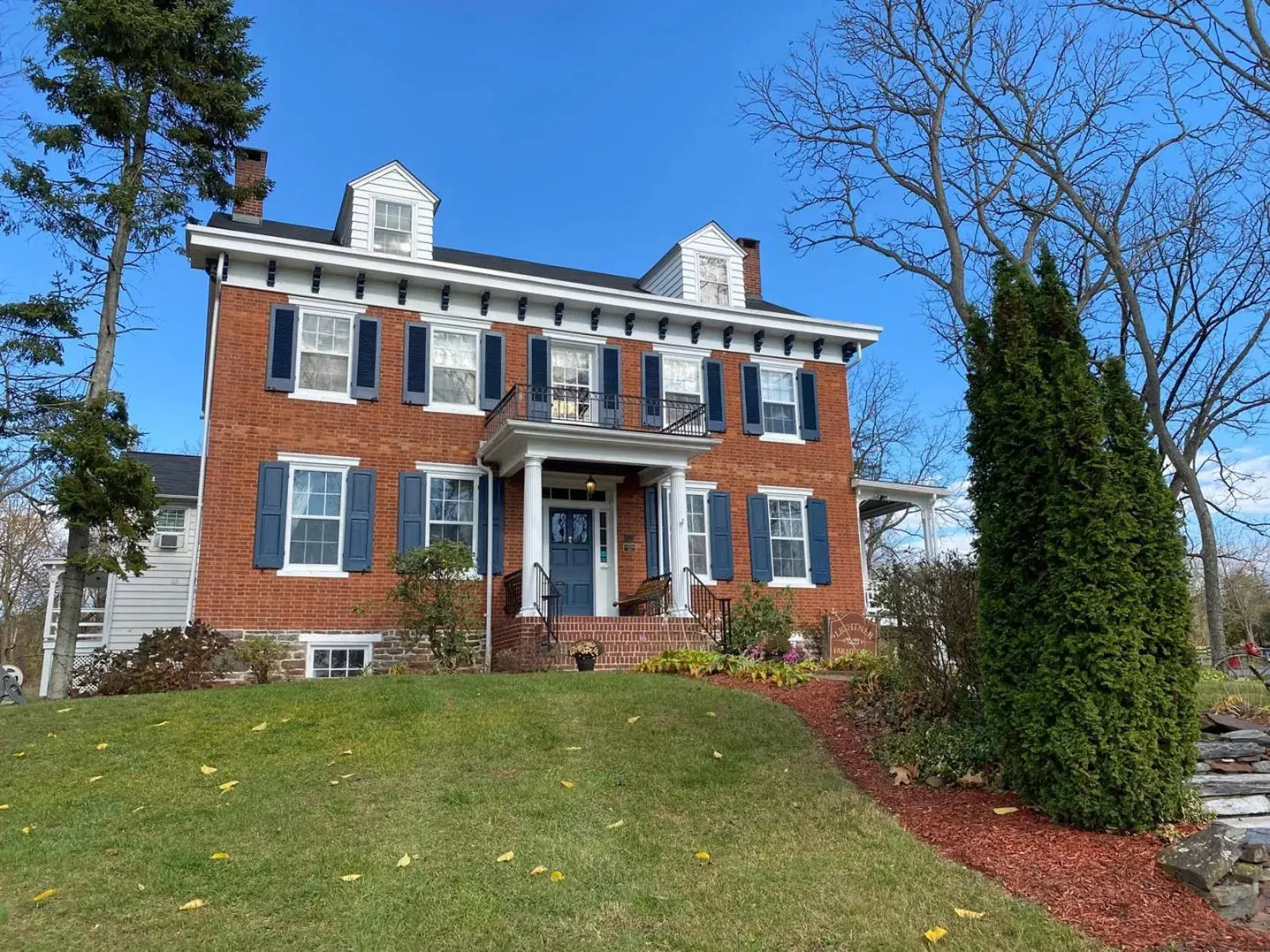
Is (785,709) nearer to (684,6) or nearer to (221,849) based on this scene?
(221,849)

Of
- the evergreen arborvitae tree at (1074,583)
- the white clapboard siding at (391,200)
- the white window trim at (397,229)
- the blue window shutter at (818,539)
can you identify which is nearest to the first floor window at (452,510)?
the white window trim at (397,229)

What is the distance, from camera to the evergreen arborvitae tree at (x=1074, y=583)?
5.00 meters

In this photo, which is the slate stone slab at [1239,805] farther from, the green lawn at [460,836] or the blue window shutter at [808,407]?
the blue window shutter at [808,407]

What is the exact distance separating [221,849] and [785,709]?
17.2 ft

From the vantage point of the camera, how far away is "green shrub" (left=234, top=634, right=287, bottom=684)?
447 inches

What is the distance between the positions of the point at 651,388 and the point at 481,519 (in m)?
3.86

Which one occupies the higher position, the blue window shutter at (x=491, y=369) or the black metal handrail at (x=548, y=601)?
the blue window shutter at (x=491, y=369)

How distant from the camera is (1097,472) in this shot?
5.37 m

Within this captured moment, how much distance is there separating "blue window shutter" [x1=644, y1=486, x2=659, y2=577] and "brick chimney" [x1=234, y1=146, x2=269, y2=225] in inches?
329

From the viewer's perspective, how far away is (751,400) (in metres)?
15.9

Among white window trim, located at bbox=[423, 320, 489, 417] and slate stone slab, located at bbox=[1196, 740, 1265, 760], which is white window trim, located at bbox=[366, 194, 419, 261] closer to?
Answer: white window trim, located at bbox=[423, 320, 489, 417]

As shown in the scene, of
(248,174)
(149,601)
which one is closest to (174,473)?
(149,601)

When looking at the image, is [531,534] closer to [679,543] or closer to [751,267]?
[679,543]

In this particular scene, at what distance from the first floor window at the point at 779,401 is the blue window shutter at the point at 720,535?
69.6 inches
